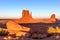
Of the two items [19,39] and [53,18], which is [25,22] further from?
[19,39]

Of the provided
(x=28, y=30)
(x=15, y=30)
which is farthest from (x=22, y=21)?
(x=15, y=30)

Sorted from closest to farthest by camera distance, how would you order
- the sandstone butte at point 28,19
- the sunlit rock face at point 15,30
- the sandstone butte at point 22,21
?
the sunlit rock face at point 15,30
the sandstone butte at point 22,21
the sandstone butte at point 28,19

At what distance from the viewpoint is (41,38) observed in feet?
80.5

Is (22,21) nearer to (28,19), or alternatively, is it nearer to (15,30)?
(28,19)

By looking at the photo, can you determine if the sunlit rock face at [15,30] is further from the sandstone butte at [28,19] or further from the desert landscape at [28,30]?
the sandstone butte at [28,19]

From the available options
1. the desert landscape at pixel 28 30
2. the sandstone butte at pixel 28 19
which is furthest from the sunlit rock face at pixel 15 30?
the sandstone butte at pixel 28 19

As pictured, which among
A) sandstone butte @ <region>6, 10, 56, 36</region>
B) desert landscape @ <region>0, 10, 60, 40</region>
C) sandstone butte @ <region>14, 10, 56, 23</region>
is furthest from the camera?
sandstone butte @ <region>14, 10, 56, 23</region>

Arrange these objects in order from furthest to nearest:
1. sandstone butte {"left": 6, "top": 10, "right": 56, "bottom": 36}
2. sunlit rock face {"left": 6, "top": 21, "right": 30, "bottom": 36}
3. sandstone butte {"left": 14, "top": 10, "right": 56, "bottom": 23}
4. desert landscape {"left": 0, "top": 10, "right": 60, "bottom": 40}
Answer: sandstone butte {"left": 14, "top": 10, "right": 56, "bottom": 23}
sandstone butte {"left": 6, "top": 10, "right": 56, "bottom": 36}
sunlit rock face {"left": 6, "top": 21, "right": 30, "bottom": 36}
desert landscape {"left": 0, "top": 10, "right": 60, "bottom": 40}

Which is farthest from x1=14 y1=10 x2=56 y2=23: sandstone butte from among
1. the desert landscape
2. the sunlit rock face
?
the sunlit rock face

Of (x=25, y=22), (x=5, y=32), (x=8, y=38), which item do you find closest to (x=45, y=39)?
(x=8, y=38)

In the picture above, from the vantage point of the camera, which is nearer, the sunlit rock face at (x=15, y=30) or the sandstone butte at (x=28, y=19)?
the sunlit rock face at (x=15, y=30)

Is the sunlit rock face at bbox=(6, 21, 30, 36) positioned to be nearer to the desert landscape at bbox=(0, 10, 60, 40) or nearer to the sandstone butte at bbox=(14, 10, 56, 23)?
the desert landscape at bbox=(0, 10, 60, 40)

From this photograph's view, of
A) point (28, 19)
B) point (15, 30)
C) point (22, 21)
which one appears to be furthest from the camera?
point (28, 19)

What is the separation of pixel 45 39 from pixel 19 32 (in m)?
4.62
